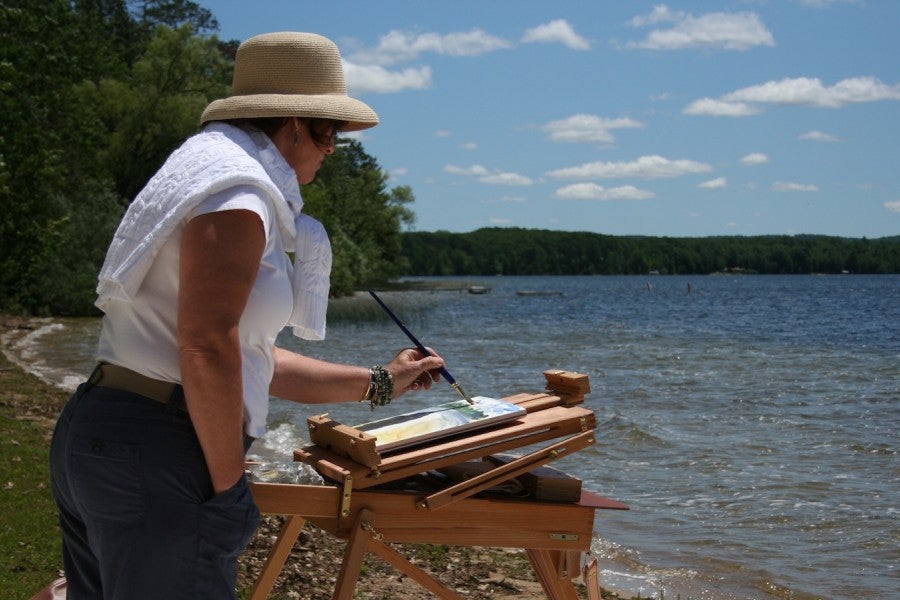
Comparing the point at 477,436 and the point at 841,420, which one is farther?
the point at 841,420

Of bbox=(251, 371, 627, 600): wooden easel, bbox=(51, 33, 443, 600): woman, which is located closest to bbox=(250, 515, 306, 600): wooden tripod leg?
bbox=(251, 371, 627, 600): wooden easel

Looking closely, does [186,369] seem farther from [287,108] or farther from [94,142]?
[94,142]

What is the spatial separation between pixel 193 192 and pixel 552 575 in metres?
1.88

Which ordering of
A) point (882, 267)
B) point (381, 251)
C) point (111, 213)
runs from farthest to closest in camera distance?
point (882, 267) < point (381, 251) < point (111, 213)

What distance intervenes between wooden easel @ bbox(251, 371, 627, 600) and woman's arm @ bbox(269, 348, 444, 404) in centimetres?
12

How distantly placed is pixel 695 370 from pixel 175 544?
23.1m

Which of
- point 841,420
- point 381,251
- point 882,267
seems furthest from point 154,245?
point 882,267

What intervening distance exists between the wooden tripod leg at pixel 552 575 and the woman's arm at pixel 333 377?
0.67 m

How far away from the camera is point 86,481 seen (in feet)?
7.61

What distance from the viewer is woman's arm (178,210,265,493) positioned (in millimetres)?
2211

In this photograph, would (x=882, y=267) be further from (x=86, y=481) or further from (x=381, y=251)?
(x=86, y=481)

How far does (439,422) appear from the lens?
3.25 meters

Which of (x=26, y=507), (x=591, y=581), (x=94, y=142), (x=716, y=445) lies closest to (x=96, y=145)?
(x=94, y=142)

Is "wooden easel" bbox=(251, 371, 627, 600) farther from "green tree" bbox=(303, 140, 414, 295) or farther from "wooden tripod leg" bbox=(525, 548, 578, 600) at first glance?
"green tree" bbox=(303, 140, 414, 295)
